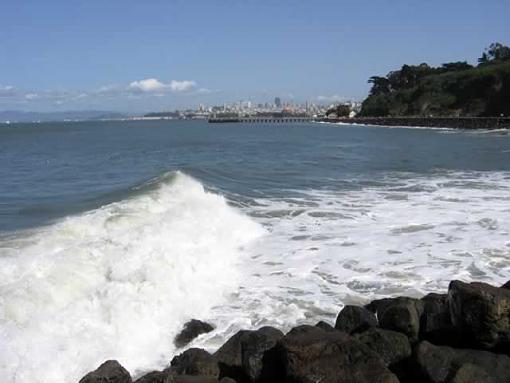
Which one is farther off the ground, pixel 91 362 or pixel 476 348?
pixel 476 348

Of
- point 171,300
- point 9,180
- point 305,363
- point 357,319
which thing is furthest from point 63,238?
point 9,180

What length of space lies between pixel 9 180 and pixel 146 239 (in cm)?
1696

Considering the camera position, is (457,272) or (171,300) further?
(457,272)

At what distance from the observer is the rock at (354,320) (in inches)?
275

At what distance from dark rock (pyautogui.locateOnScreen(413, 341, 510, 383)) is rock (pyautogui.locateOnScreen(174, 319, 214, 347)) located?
10.0ft

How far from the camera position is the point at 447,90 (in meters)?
127

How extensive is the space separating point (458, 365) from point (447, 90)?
130 meters

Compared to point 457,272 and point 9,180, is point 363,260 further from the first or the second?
point 9,180

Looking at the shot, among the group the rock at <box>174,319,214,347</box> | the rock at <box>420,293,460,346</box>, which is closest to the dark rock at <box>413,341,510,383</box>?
the rock at <box>420,293,460,346</box>

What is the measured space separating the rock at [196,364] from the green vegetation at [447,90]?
354ft

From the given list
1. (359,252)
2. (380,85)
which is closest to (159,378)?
(359,252)

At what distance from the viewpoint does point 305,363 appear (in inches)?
212

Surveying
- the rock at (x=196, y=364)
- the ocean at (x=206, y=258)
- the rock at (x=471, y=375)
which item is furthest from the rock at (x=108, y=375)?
the rock at (x=471, y=375)

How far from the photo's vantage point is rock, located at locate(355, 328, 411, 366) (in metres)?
6.12
